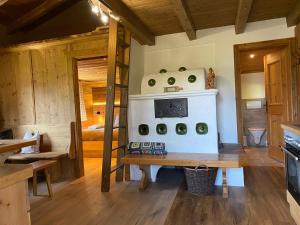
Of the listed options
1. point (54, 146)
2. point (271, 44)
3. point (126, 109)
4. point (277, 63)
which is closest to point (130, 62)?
point (126, 109)

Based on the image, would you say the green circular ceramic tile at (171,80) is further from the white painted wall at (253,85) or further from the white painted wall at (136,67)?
the white painted wall at (253,85)

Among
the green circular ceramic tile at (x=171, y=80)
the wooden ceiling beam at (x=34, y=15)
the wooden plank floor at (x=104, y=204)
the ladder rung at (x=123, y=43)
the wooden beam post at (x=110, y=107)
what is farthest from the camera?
the wooden ceiling beam at (x=34, y=15)

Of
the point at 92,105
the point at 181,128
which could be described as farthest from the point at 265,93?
the point at 92,105

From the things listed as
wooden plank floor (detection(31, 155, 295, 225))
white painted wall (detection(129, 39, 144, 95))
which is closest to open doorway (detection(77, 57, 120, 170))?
white painted wall (detection(129, 39, 144, 95))

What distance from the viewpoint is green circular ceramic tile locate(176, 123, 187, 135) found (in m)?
3.35

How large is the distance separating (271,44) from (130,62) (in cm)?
230

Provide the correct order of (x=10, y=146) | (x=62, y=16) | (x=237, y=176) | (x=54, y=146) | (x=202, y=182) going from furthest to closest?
(x=62, y=16)
(x=54, y=146)
(x=237, y=176)
(x=202, y=182)
(x=10, y=146)

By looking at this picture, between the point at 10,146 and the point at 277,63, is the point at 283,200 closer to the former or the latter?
the point at 277,63

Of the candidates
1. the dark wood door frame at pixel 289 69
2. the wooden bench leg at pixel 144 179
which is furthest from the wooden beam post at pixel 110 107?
the dark wood door frame at pixel 289 69

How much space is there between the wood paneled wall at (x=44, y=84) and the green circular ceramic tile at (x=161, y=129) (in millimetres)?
1456

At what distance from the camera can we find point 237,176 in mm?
3064

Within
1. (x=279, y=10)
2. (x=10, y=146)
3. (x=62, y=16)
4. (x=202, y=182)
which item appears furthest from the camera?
(x=62, y=16)

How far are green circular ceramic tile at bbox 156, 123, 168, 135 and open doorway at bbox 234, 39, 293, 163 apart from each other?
128 centimetres

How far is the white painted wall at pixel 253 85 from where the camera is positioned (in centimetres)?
604
